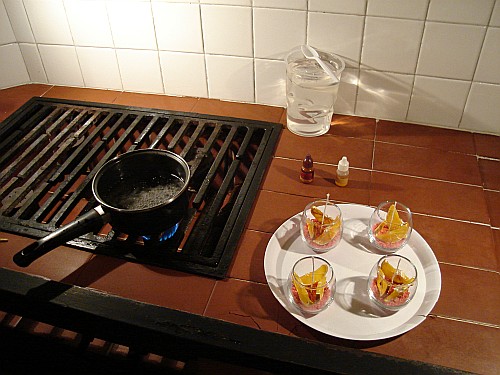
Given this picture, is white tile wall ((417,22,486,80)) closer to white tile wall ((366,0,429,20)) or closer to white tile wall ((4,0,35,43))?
white tile wall ((366,0,429,20))

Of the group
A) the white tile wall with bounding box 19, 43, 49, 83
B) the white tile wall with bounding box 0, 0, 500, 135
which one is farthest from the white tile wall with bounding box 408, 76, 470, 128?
the white tile wall with bounding box 19, 43, 49, 83

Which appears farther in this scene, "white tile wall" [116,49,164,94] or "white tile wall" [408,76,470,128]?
"white tile wall" [116,49,164,94]

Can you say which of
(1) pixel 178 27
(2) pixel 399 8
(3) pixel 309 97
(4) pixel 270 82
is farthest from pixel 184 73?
(2) pixel 399 8

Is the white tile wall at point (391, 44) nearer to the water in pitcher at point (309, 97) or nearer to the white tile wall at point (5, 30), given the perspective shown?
the water in pitcher at point (309, 97)

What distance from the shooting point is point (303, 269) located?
87 cm

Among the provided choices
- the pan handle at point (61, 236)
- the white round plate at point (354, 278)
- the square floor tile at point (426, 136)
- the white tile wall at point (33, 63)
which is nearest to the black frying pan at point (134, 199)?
the pan handle at point (61, 236)

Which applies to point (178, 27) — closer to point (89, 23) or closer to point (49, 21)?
point (89, 23)

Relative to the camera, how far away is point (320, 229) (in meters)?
0.90

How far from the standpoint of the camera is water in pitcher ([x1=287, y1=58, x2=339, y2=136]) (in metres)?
1.20

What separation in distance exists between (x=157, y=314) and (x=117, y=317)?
0.06m

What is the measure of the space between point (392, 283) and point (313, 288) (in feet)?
0.44

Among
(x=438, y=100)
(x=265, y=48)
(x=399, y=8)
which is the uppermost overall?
(x=399, y=8)

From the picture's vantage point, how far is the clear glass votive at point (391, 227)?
0.90 meters

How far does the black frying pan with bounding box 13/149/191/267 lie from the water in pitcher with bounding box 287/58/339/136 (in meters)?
0.39
